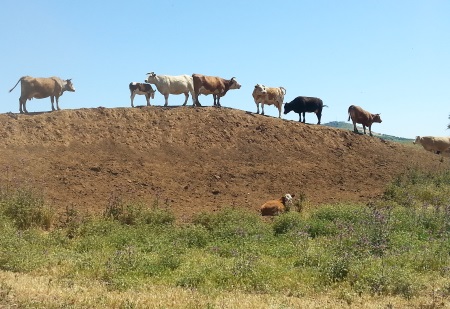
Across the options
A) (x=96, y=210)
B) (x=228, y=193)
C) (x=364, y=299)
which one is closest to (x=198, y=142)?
(x=228, y=193)

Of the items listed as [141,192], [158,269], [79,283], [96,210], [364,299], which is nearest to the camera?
[364,299]

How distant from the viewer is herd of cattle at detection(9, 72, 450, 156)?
2184 centimetres

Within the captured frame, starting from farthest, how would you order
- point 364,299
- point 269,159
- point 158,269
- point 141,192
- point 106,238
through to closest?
point 269,159, point 141,192, point 106,238, point 158,269, point 364,299

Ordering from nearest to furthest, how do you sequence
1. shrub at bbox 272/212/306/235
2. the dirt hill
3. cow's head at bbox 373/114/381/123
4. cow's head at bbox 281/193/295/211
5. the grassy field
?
the grassy field < shrub at bbox 272/212/306/235 < cow's head at bbox 281/193/295/211 < the dirt hill < cow's head at bbox 373/114/381/123

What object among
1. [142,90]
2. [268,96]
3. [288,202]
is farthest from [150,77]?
[288,202]

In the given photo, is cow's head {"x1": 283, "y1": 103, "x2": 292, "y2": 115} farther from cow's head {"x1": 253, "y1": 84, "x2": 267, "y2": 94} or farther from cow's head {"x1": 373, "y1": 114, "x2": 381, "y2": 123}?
cow's head {"x1": 373, "y1": 114, "x2": 381, "y2": 123}

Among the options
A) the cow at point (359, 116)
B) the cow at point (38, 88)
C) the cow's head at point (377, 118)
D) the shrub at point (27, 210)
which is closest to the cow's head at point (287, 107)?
the cow at point (359, 116)

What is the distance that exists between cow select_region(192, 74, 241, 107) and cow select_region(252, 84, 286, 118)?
5.70ft

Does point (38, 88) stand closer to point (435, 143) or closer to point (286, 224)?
point (286, 224)

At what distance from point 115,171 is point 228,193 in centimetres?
403

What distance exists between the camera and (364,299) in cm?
714

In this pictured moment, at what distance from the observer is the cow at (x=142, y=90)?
25.3 m

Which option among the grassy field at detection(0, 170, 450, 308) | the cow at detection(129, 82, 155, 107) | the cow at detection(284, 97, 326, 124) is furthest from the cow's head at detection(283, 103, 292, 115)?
the grassy field at detection(0, 170, 450, 308)

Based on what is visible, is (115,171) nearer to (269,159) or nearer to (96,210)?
(96,210)
